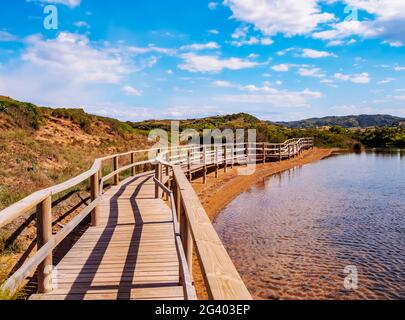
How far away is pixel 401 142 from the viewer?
54.2 meters

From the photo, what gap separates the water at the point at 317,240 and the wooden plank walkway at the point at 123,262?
5.95ft

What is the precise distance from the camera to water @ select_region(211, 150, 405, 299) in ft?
21.2

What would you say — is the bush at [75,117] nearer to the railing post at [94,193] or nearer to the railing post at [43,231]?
the railing post at [94,193]

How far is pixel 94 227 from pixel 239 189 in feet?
33.2

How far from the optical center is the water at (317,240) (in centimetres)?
646

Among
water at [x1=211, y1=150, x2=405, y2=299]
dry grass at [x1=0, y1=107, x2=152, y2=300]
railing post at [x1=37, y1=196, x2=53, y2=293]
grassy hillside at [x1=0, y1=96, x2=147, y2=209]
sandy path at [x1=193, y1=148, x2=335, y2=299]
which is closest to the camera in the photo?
railing post at [x1=37, y1=196, x2=53, y2=293]

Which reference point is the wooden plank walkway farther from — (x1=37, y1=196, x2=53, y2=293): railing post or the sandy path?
the sandy path

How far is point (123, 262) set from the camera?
17.0 ft

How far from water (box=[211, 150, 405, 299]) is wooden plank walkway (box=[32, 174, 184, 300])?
1813mm

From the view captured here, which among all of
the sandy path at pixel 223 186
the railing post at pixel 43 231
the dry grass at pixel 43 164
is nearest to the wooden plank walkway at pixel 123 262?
the railing post at pixel 43 231

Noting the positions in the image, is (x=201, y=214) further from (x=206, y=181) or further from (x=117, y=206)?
(x=206, y=181)

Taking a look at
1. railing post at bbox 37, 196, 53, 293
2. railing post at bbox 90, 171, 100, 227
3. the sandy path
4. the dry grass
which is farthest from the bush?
railing post at bbox 37, 196, 53, 293

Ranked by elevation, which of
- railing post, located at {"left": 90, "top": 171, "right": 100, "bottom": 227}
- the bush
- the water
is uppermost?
the bush
